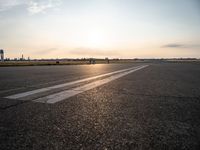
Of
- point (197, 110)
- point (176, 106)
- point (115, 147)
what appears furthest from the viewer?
point (176, 106)

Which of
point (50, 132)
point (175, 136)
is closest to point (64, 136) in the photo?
point (50, 132)

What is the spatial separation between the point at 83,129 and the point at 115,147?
670 mm

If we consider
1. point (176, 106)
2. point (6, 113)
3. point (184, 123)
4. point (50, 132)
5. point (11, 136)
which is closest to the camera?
point (11, 136)

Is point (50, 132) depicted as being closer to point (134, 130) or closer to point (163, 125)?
point (134, 130)

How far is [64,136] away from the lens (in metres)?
2.36

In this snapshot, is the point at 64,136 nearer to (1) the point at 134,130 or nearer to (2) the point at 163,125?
(1) the point at 134,130

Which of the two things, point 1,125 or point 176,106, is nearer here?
point 1,125

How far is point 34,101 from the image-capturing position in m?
4.31

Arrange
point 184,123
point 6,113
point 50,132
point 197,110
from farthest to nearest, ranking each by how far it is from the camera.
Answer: point 197,110 → point 6,113 → point 184,123 → point 50,132

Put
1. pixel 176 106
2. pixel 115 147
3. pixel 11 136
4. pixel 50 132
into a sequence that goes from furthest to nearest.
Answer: pixel 176 106 < pixel 50 132 < pixel 11 136 < pixel 115 147

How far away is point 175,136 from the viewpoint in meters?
2.44

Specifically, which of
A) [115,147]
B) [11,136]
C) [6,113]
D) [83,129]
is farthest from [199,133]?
[6,113]

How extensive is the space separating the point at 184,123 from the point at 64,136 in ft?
6.02

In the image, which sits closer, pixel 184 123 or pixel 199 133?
pixel 199 133
